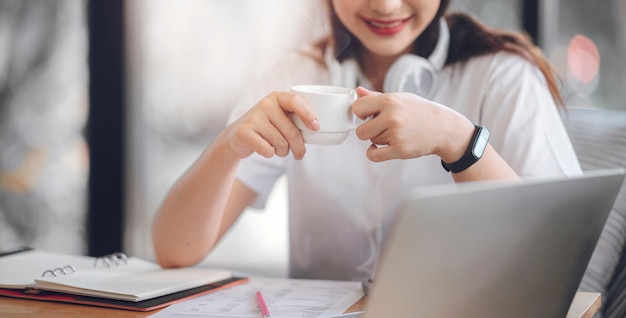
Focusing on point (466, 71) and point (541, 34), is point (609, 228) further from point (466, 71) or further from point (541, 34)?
point (541, 34)

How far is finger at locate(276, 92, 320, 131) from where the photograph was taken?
1069 millimetres

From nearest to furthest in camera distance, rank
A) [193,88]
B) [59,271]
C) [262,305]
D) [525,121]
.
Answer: [262,305] → [59,271] → [525,121] → [193,88]

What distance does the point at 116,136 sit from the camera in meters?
3.04

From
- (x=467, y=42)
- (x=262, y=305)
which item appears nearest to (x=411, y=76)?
A: (x=467, y=42)

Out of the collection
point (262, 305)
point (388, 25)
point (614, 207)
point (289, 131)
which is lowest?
point (614, 207)

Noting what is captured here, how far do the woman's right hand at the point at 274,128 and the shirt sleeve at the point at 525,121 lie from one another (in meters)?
0.44

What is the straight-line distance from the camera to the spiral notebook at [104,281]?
3.52 feet

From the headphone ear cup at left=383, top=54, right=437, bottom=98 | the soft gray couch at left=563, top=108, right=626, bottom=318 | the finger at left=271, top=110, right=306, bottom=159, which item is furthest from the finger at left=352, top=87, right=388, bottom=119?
the soft gray couch at left=563, top=108, right=626, bottom=318

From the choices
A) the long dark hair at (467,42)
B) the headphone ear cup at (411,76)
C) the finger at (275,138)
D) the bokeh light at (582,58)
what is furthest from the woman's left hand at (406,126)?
the bokeh light at (582,58)

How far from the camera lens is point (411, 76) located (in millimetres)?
1440

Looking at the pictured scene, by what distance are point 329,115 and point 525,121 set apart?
1.58ft

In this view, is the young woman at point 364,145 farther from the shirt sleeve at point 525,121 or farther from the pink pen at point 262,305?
the pink pen at point 262,305

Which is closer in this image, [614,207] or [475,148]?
[475,148]

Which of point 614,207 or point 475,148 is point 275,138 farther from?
point 614,207
